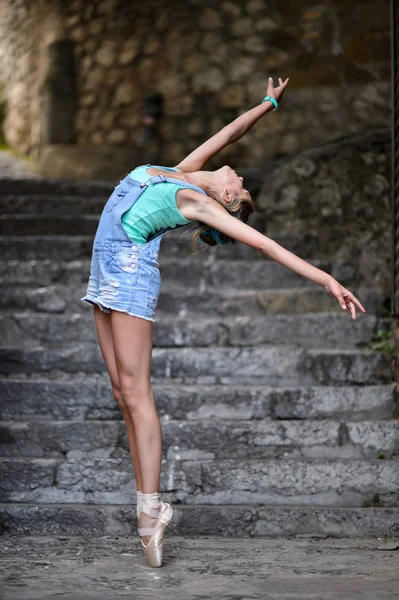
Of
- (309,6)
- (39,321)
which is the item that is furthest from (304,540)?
(309,6)

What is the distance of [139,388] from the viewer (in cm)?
305

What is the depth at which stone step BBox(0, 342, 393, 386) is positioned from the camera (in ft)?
14.5

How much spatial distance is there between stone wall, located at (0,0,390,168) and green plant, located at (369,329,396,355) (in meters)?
3.12

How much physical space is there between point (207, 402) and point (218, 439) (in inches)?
10.1

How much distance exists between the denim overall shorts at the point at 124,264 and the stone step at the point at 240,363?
4.86 ft

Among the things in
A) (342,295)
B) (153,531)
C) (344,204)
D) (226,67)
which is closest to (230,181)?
Answer: (342,295)

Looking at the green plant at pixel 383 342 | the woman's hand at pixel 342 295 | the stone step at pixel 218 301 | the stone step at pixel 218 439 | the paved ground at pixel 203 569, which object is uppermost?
the woman's hand at pixel 342 295

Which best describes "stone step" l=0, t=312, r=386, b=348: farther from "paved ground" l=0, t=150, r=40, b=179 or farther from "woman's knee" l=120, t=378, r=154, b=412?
"paved ground" l=0, t=150, r=40, b=179

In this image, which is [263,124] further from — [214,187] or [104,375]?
[214,187]

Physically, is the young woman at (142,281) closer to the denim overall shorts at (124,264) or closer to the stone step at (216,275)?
the denim overall shorts at (124,264)

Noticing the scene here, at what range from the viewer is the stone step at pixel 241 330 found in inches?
187

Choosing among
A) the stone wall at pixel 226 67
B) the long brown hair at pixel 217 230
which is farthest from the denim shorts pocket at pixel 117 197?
the stone wall at pixel 226 67

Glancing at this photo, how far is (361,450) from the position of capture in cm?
400

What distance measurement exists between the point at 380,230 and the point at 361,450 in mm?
1905
